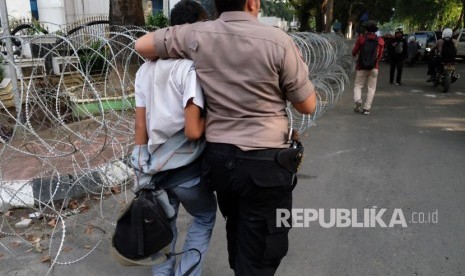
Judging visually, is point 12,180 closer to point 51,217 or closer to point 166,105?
point 51,217

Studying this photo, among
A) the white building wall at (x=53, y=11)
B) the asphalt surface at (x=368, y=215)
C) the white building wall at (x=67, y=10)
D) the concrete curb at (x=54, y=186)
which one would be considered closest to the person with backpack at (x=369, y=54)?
the asphalt surface at (x=368, y=215)

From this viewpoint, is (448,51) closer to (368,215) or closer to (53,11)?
(368,215)

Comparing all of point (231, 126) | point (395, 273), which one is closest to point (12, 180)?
point (231, 126)

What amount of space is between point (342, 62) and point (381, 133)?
626 cm

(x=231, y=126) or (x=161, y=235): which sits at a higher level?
(x=231, y=126)

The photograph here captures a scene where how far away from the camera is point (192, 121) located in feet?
6.81

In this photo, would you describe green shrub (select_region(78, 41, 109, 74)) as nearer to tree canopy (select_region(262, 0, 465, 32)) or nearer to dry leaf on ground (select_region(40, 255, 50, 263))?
dry leaf on ground (select_region(40, 255, 50, 263))

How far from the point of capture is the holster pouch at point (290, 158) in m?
2.04

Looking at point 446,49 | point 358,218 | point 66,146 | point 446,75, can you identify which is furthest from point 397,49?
point 66,146

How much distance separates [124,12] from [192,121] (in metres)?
6.28

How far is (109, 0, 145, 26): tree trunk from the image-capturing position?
7654 mm

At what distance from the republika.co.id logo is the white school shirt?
184 cm

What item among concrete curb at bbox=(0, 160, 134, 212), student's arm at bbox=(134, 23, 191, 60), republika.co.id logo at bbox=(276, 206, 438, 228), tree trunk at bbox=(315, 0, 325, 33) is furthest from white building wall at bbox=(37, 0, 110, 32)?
student's arm at bbox=(134, 23, 191, 60)

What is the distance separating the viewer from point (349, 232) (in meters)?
3.61
